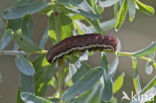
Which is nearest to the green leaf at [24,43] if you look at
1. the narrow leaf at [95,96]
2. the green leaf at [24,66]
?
the green leaf at [24,66]

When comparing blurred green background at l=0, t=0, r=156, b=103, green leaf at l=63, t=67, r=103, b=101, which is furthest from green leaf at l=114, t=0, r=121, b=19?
blurred green background at l=0, t=0, r=156, b=103

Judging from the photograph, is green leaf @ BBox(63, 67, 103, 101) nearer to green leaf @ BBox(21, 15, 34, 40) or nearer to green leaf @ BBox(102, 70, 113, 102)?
green leaf @ BBox(102, 70, 113, 102)

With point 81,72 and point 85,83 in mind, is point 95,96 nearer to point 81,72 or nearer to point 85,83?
point 85,83

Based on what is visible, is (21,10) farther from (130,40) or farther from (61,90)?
(130,40)

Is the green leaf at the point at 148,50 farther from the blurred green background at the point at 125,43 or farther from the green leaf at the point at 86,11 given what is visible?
the blurred green background at the point at 125,43

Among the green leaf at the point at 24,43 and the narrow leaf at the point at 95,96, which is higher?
the narrow leaf at the point at 95,96

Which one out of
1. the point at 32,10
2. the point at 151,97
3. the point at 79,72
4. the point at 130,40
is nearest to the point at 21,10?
the point at 32,10
